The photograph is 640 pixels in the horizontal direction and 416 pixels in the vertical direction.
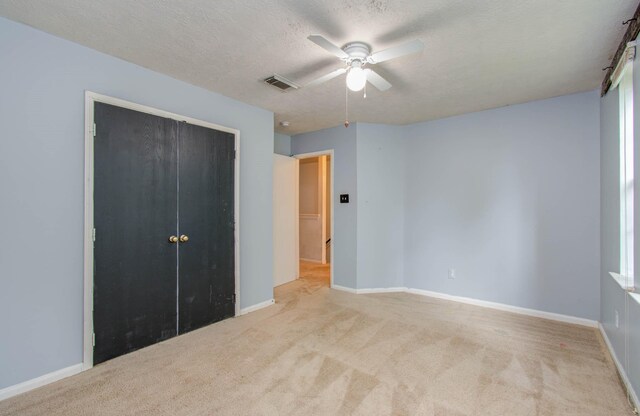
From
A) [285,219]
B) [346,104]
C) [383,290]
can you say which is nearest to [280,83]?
[346,104]

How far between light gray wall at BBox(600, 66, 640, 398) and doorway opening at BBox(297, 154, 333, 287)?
4.29 meters

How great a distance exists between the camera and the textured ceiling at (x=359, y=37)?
1789mm

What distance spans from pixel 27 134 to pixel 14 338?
138cm

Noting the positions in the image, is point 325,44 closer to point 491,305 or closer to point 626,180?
point 626,180

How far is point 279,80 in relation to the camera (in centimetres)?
278

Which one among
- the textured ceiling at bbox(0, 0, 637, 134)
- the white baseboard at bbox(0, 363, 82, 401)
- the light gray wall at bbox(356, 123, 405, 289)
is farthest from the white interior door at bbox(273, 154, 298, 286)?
the white baseboard at bbox(0, 363, 82, 401)

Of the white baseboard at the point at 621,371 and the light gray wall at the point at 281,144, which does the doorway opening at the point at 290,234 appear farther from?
the white baseboard at the point at 621,371

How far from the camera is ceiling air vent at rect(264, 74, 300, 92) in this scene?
108 inches

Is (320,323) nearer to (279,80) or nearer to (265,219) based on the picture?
(265,219)

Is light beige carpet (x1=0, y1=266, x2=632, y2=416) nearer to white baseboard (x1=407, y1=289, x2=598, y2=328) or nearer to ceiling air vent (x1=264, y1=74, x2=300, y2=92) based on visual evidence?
white baseboard (x1=407, y1=289, x2=598, y2=328)

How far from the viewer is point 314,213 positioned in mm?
6578

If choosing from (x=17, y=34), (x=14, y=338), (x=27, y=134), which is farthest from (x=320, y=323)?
(x=17, y=34)

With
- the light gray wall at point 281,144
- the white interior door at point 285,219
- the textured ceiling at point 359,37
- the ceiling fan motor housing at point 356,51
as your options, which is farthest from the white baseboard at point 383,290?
the ceiling fan motor housing at point 356,51

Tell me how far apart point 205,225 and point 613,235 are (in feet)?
12.2
